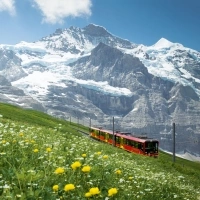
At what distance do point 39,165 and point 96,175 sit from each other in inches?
51.6

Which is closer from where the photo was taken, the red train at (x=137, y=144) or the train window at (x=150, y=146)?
the red train at (x=137, y=144)

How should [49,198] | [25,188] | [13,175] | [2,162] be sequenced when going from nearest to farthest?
[49,198] < [25,188] < [13,175] < [2,162]

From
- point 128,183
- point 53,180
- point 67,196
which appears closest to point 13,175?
point 53,180

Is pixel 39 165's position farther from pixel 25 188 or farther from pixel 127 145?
pixel 127 145

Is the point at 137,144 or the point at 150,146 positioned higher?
the point at 137,144

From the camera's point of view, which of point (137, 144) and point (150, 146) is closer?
point (137, 144)

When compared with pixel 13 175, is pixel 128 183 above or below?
below

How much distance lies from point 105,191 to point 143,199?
150 centimetres

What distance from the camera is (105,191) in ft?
22.1

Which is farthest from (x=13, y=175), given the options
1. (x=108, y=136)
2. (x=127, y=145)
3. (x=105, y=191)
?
(x=108, y=136)

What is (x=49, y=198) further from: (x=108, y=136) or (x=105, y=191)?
(x=108, y=136)

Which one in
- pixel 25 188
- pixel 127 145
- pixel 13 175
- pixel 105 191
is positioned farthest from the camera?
pixel 127 145

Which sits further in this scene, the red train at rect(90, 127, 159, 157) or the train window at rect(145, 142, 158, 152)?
the train window at rect(145, 142, 158, 152)

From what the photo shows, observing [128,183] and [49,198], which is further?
[128,183]
